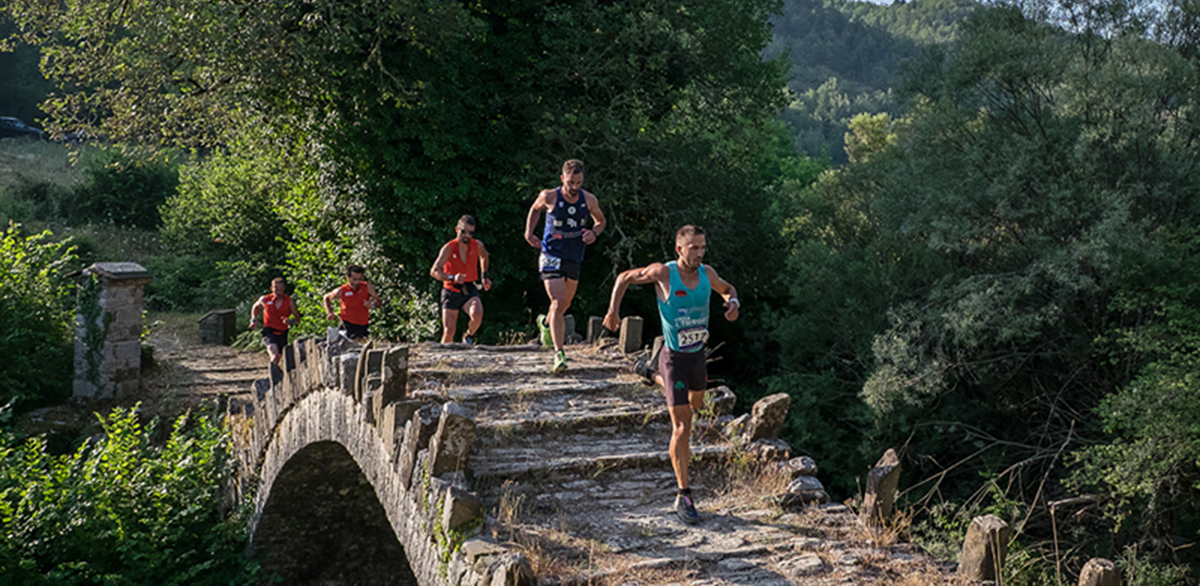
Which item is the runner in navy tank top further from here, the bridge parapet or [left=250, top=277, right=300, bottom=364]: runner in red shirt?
[left=250, top=277, right=300, bottom=364]: runner in red shirt

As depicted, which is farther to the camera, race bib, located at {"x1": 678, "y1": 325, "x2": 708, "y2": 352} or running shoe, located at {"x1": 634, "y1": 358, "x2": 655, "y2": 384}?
running shoe, located at {"x1": 634, "y1": 358, "x2": 655, "y2": 384}

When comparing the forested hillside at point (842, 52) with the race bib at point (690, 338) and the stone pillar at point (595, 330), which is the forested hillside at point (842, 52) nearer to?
the stone pillar at point (595, 330)

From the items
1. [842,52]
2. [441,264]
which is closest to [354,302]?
[441,264]

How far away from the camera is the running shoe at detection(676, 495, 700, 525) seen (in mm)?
5871

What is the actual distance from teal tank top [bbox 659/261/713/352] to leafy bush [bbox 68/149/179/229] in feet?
87.2

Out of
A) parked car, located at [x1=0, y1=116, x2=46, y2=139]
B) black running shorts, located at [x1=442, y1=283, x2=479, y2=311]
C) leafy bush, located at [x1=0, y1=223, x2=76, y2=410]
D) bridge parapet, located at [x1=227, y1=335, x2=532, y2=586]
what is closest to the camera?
bridge parapet, located at [x1=227, y1=335, x2=532, y2=586]

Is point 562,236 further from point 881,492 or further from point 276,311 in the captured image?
point 276,311

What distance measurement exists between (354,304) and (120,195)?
23.3 meters

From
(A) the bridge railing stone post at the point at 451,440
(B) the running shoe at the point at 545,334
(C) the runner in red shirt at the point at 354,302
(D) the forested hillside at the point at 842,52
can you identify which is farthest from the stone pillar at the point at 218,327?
(D) the forested hillside at the point at 842,52

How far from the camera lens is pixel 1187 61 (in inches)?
524

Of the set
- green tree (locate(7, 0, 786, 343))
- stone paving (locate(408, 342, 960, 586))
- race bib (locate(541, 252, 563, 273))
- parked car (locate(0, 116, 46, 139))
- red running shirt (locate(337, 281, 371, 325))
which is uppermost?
parked car (locate(0, 116, 46, 139))

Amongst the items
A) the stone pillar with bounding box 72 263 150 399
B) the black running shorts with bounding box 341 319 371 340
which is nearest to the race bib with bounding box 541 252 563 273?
the black running shorts with bounding box 341 319 371 340

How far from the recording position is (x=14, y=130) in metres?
38.5

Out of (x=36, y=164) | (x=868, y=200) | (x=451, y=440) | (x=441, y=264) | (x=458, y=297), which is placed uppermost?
(x=36, y=164)
